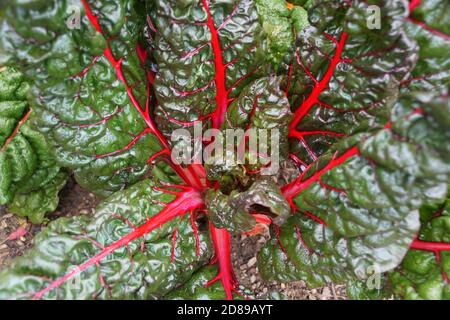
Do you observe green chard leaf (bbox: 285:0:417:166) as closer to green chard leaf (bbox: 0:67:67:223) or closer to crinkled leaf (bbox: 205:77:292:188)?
crinkled leaf (bbox: 205:77:292:188)

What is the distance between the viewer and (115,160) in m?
2.34

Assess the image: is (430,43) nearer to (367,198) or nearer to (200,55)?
(367,198)

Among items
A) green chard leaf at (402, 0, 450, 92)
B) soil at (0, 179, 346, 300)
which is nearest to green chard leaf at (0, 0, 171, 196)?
soil at (0, 179, 346, 300)

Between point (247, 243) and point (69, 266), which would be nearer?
point (69, 266)

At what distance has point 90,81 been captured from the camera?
2.08m

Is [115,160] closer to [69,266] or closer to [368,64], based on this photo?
[69,266]

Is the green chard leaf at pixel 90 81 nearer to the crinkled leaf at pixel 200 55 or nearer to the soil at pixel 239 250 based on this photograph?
the crinkled leaf at pixel 200 55

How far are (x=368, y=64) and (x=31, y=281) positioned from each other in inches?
61.6

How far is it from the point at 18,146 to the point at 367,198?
178cm

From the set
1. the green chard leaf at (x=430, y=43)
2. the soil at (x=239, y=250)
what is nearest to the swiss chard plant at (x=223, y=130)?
the green chard leaf at (x=430, y=43)

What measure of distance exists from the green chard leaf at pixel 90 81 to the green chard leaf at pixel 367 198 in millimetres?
778

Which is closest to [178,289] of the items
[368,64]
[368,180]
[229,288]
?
[229,288]

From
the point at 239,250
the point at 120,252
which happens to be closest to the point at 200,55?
the point at 120,252

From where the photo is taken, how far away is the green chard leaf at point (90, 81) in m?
1.81
